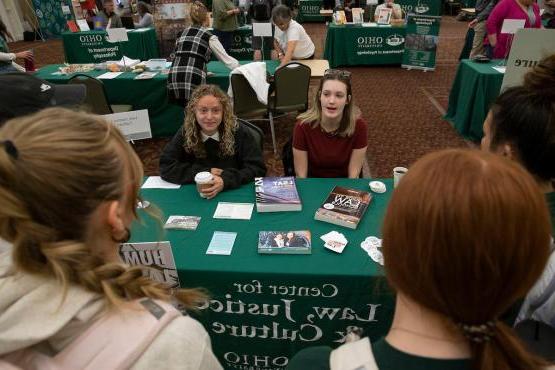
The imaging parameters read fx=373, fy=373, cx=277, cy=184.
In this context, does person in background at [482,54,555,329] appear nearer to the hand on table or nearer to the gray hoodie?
the gray hoodie

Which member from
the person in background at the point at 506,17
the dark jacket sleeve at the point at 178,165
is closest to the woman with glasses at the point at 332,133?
the dark jacket sleeve at the point at 178,165

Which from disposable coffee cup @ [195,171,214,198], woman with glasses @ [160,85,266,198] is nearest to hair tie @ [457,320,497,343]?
disposable coffee cup @ [195,171,214,198]

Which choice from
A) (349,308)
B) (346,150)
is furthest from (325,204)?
(346,150)

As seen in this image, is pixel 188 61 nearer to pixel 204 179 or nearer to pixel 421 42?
pixel 204 179

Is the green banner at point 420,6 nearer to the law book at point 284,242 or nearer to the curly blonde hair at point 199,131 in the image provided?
the curly blonde hair at point 199,131

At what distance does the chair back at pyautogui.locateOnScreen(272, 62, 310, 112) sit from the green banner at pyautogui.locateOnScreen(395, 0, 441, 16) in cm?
737

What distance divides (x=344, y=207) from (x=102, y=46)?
6580mm

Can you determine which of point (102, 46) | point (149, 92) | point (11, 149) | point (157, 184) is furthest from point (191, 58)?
point (102, 46)

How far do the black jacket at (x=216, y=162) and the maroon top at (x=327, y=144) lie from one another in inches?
11.7

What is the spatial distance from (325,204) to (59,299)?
1.23 m

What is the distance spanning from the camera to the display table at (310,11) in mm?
12102

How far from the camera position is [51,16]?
11242 mm

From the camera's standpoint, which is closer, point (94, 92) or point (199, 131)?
point (199, 131)

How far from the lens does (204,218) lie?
170cm
